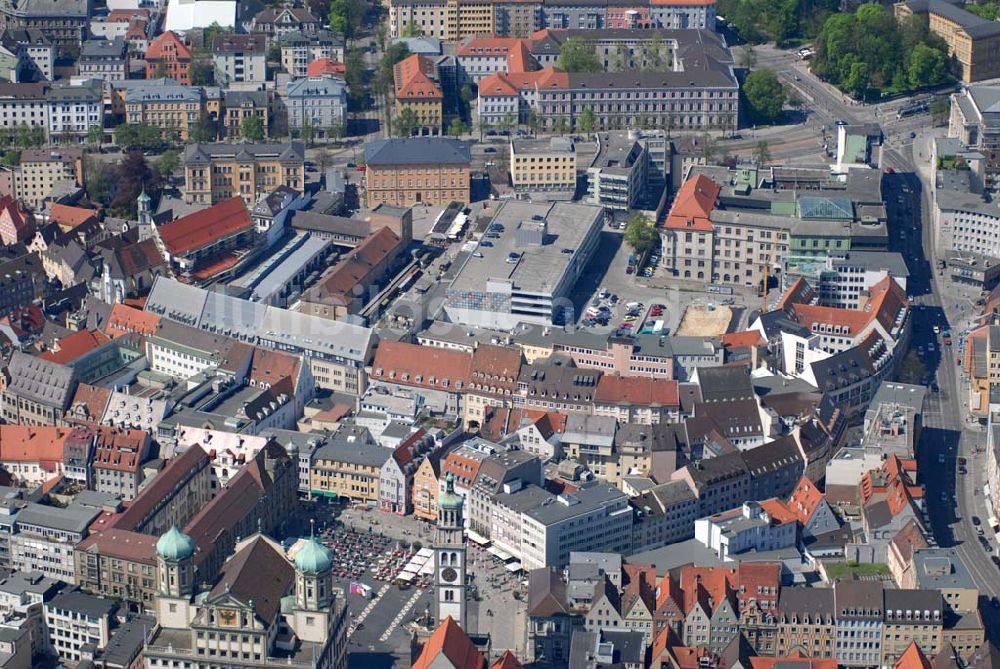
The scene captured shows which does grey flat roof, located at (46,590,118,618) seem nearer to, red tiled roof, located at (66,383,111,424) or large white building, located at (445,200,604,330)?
red tiled roof, located at (66,383,111,424)

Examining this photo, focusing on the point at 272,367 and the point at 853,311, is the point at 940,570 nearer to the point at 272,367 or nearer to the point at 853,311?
the point at 853,311

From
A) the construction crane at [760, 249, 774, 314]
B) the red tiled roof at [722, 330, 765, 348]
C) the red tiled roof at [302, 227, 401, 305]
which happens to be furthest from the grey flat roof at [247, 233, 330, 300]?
the red tiled roof at [722, 330, 765, 348]

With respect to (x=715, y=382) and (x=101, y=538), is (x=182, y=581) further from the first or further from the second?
(x=715, y=382)

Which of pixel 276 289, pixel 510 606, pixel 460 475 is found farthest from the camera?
pixel 276 289

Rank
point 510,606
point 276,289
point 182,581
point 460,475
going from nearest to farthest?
point 182,581 → point 510,606 → point 460,475 → point 276,289

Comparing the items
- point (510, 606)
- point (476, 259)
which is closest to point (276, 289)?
point (476, 259)

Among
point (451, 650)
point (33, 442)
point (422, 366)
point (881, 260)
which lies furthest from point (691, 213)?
point (451, 650)

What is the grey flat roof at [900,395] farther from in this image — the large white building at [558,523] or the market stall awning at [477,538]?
the market stall awning at [477,538]

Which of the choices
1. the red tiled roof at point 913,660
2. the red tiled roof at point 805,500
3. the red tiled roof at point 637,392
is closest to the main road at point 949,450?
the red tiled roof at point 805,500
